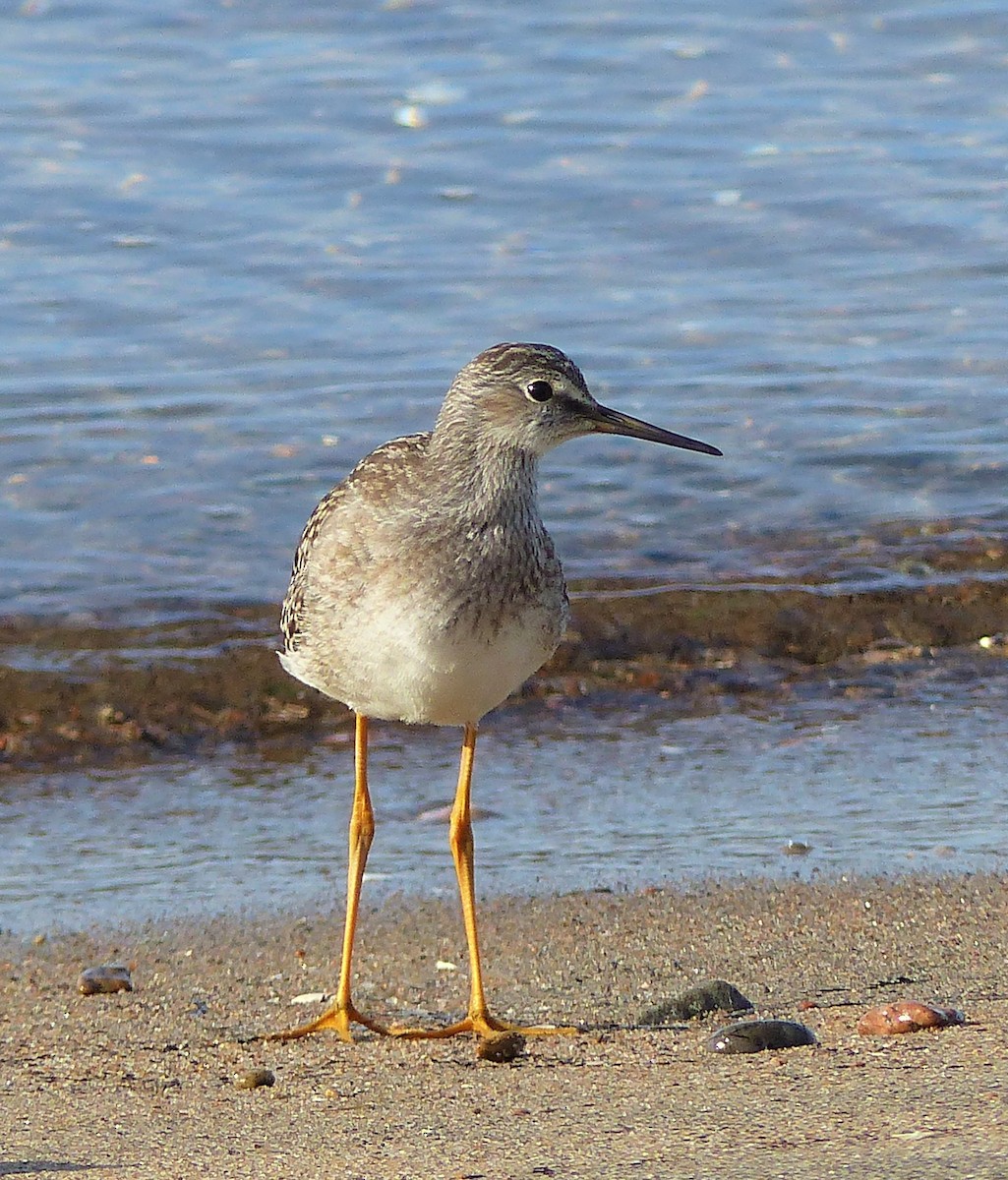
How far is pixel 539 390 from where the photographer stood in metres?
5.32

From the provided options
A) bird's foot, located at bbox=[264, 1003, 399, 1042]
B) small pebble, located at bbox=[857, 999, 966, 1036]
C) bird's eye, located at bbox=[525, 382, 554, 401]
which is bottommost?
bird's foot, located at bbox=[264, 1003, 399, 1042]

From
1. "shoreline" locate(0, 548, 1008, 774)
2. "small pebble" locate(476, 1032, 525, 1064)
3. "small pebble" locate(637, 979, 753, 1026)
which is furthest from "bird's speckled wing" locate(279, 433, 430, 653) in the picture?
"shoreline" locate(0, 548, 1008, 774)

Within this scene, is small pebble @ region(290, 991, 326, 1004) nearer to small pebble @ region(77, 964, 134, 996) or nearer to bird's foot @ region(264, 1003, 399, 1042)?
bird's foot @ region(264, 1003, 399, 1042)

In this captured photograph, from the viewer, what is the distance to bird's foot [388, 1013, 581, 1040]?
501 centimetres

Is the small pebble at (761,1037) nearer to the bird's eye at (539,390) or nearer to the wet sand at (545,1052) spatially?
the wet sand at (545,1052)

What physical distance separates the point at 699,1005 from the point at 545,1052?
16.8 inches

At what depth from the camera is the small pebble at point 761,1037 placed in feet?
15.1

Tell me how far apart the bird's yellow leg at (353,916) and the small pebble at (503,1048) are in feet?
1.31

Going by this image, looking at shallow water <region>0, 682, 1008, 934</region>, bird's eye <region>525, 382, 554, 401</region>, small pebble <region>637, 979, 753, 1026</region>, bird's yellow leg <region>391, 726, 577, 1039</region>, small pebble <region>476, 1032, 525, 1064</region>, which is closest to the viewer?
small pebble <region>476, 1032, 525, 1064</region>

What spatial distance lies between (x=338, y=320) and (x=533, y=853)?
5.95m

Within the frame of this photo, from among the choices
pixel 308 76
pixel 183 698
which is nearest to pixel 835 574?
pixel 183 698

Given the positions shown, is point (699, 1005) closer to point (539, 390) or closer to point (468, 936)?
point (468, 936)

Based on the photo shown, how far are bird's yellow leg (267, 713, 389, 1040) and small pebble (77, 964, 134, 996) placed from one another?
52 cm

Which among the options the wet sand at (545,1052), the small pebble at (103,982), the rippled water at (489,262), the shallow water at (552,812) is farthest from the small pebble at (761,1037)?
the rippled water at (489,262)
